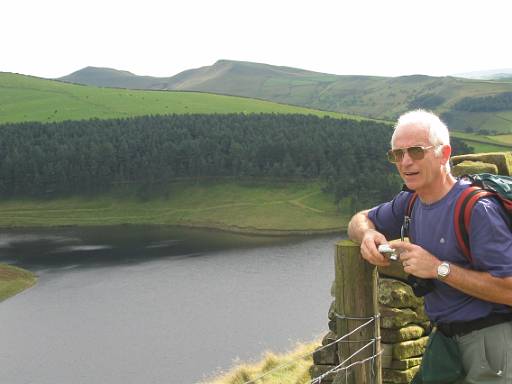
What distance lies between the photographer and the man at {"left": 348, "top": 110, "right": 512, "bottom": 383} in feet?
14.4

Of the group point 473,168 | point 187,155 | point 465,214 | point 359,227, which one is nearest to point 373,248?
point 359,227

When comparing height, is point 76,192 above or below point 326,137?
below

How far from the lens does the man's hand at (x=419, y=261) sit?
4.65 metres

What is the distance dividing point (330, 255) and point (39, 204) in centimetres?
8045

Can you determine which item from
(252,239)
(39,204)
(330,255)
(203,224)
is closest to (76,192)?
(39,204)

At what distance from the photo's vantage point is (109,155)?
475 ft

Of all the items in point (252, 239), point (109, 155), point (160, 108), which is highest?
point (160, 108)

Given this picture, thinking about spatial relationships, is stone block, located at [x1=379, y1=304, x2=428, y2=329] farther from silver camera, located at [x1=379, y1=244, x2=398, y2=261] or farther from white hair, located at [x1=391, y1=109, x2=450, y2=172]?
white hair, located at [x1=391, y1=109, x2=450, y2=172]

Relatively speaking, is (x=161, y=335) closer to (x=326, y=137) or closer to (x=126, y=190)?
(x=126, y=190)

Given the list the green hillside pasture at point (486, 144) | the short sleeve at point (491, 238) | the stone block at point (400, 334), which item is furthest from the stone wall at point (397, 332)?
the green hillside pasture at point (486, 144)

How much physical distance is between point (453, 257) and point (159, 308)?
177 feet

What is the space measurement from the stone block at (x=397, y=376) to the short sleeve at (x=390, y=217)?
313cm

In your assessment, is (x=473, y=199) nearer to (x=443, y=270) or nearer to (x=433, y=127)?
(x=443, y=270)

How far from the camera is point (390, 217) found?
18.9ft
